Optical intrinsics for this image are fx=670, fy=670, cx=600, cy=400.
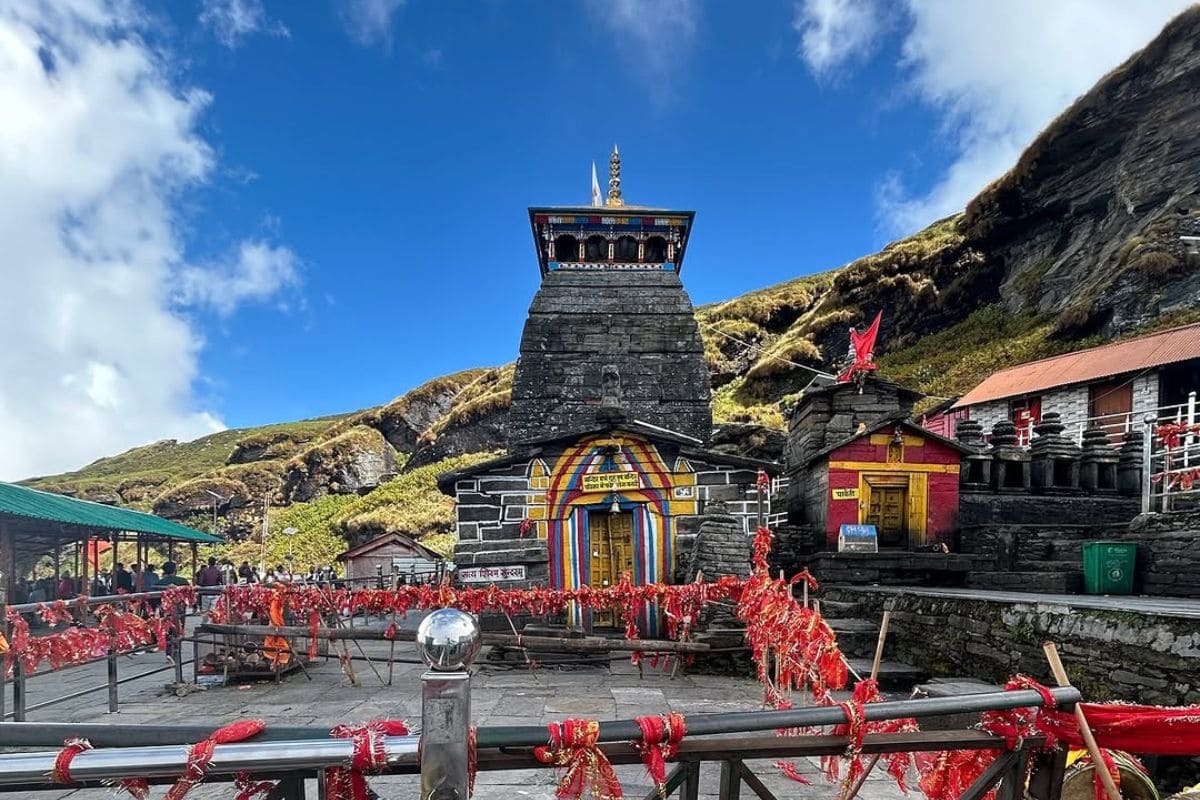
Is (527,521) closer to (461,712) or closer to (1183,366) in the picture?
(461,712)

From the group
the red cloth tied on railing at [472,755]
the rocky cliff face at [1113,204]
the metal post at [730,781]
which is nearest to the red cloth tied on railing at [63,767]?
the red cloth tied on railing at [472,755]

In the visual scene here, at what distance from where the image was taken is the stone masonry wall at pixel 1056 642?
5.40 meters

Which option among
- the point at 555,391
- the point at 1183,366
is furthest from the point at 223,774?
the point at 1183,366

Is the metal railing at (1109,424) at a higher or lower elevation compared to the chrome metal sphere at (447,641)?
higher

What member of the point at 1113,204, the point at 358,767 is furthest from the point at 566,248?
the point at 1113,204

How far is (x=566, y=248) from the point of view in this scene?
23422 mm

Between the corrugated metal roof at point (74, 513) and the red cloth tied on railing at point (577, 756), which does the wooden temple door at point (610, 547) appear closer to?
the red cloth tied on railing at point (577, 756)

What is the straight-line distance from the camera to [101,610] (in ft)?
27.7

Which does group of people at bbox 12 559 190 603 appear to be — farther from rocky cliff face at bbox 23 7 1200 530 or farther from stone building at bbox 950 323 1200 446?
stone building at bbox 950 323 1200 446

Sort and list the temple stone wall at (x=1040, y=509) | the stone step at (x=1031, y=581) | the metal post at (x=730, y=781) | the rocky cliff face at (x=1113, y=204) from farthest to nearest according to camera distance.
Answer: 1. the rocky cliff face at (x=1113, y=204)
2. the temple stone wall at (x=1040, y=509)
3. the stone step at (x=1031, y=581)
4. the metal post at (x=730, y=781)

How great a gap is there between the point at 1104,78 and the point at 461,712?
47.4 metres

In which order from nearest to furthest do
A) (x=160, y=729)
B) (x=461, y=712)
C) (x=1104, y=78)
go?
1. (x=461, y=712)
2. (x=160, y=729)
3. (x=1104, y=78)

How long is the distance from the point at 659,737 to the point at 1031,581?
39.0ft

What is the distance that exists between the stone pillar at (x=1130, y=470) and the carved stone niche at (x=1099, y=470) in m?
0.12
